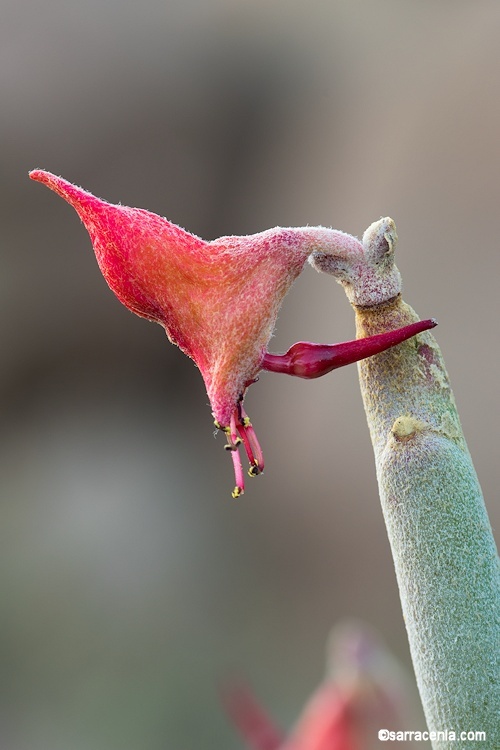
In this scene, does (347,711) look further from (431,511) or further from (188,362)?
(188,362)

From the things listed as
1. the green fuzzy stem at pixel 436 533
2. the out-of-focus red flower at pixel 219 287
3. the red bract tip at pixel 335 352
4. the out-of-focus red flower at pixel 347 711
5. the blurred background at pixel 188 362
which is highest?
the blurred background at pixel 188 362

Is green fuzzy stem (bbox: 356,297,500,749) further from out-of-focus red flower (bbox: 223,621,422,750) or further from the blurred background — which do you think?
the blurred background

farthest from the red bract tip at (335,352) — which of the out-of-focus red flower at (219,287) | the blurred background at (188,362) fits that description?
the blurred background at (188,362)

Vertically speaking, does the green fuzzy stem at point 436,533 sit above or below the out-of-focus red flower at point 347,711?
above

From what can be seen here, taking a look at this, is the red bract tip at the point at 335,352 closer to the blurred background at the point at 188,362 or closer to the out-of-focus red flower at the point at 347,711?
the out-of-focus red flower at the point at 347,711

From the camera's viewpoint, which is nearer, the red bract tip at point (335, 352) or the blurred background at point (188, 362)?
the red bract tip at point (335, 352)

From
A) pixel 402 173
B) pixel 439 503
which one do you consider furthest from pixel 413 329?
pixel 402 173
